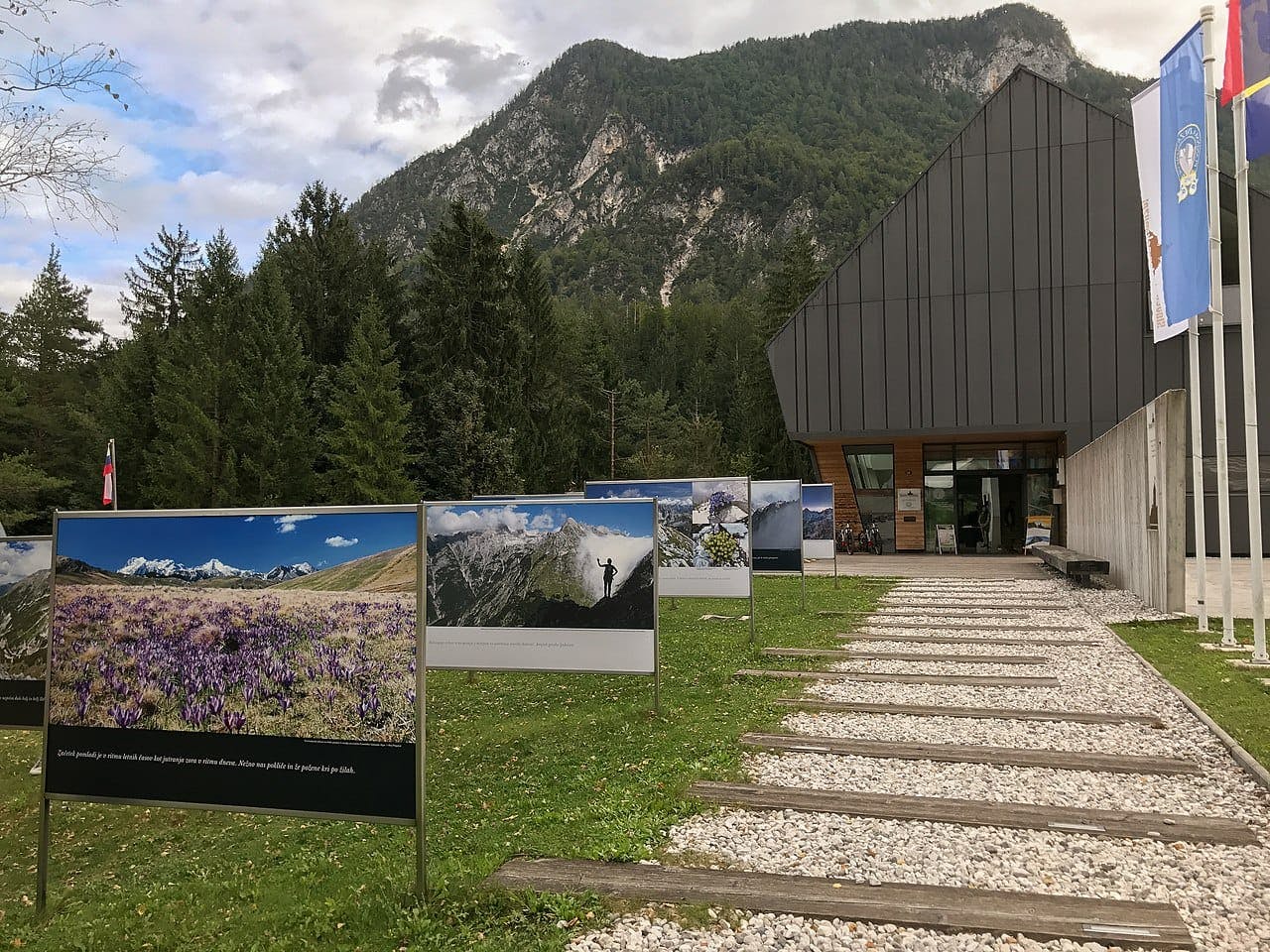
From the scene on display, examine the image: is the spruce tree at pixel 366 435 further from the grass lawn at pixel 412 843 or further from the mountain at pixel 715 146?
the mountain at pixel 715 146

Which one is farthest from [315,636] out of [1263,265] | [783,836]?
[1263,265]

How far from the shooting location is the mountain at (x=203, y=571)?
405cm

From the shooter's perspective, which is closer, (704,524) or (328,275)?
(704,524)

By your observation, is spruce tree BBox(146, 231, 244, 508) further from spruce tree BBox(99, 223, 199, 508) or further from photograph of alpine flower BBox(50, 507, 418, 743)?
photograph of alpine flower BBox(50, 507, 418, 743)

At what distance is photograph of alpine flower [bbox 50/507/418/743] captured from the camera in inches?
155

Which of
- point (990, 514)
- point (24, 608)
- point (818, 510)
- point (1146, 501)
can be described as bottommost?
point (24, 608)

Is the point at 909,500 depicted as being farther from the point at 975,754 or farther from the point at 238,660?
the point at 238,660

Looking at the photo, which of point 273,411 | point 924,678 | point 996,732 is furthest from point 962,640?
point 273,411

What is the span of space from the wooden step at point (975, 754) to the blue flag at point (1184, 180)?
6.73 meters

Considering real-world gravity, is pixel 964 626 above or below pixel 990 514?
below

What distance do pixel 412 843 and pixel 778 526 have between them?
36.6 ft

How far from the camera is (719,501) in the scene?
39.8 feet

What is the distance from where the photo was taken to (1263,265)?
28344 millimetres

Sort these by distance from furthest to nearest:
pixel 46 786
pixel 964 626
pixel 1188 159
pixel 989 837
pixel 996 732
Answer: pixel 964 626
pixel 1188 159
pixel 996 732
pixel 989 837
pixel 46 786
